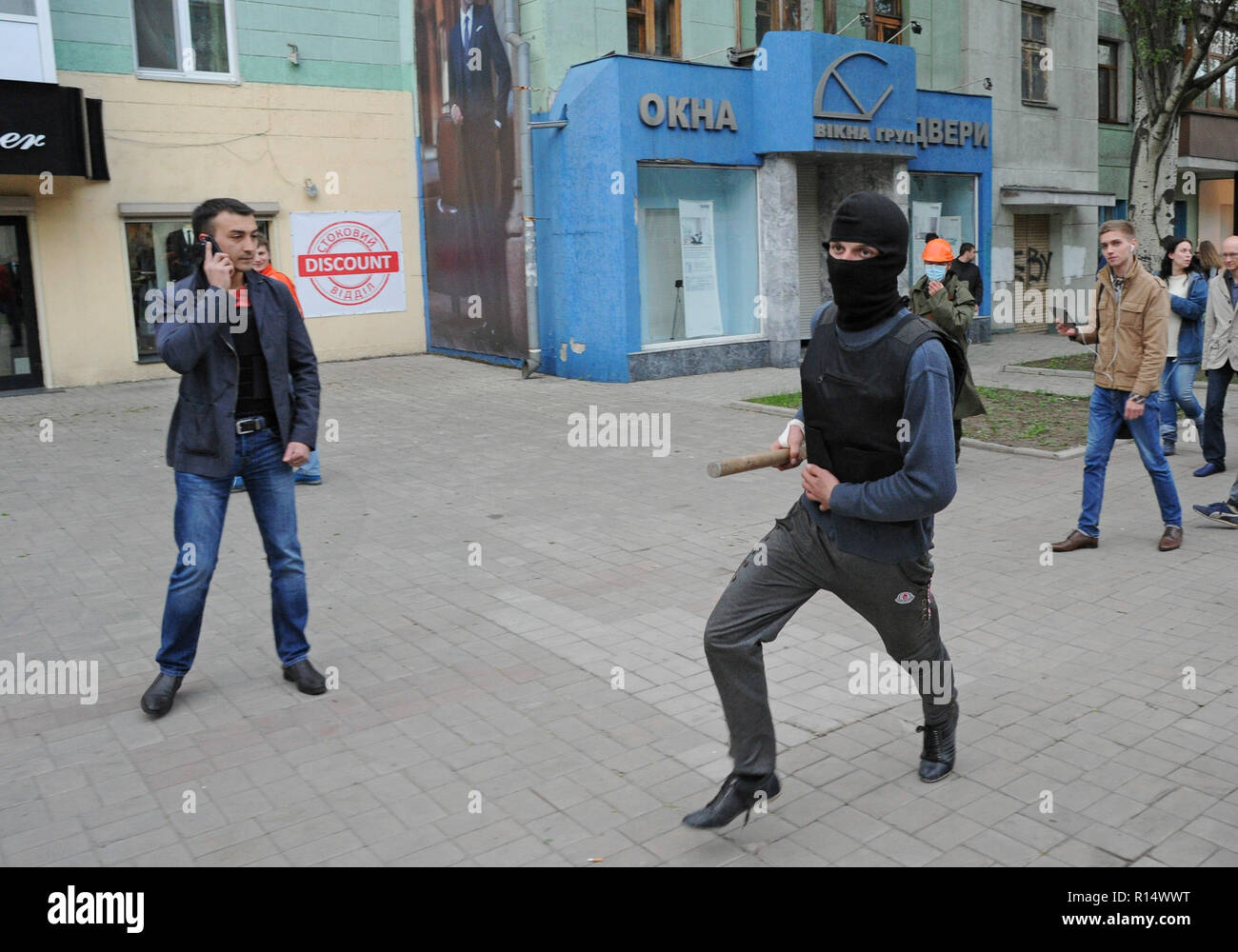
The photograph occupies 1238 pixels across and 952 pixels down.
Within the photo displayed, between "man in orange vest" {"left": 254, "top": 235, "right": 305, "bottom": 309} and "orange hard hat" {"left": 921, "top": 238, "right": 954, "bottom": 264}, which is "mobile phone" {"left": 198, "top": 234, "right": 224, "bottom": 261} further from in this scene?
"orange hard hat" {"left": 921, "top": 238, "right": 954, "bottom": 264}

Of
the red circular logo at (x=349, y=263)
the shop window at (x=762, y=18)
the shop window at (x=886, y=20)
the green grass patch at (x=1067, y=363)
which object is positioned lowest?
the green grass patch at (x=1067, y=363)

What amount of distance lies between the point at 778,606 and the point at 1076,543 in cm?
414

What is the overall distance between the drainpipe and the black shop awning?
18.1 feet

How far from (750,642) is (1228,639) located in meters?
3.12

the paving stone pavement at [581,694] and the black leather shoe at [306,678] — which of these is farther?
the black leather shoe at [306,678]

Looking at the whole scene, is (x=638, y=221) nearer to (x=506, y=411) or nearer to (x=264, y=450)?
(x=506, y=411)

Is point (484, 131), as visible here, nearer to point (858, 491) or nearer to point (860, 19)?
point (860, 19)

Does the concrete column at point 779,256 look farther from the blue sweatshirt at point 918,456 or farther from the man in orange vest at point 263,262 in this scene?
Result: the blue sweatshirt at point 918,456

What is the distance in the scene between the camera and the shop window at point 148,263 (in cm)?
1565

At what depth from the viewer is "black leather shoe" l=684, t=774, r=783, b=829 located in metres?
3.65

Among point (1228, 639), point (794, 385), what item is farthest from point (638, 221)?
point (1228, 639)

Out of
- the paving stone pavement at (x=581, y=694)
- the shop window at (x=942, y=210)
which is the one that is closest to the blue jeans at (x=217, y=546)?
the paving stone pavement at (x=581, y=694)

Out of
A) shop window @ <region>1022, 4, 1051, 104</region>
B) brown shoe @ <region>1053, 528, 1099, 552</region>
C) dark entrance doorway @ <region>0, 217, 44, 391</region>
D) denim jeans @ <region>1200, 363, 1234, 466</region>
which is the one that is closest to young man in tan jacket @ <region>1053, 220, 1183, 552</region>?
brown shoe @ <region>1053, 528, 1099, 552</region>

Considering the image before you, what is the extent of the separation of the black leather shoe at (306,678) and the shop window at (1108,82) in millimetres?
24622
